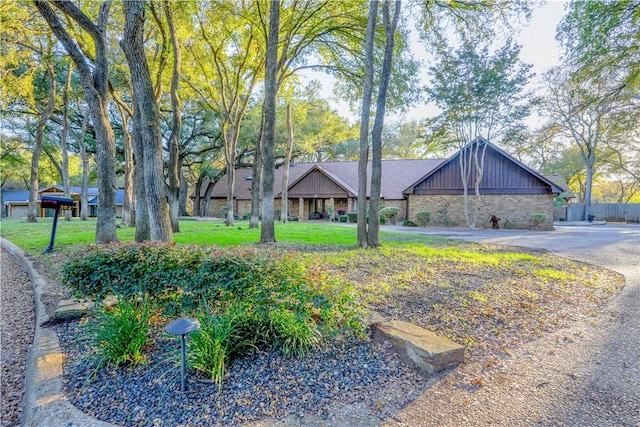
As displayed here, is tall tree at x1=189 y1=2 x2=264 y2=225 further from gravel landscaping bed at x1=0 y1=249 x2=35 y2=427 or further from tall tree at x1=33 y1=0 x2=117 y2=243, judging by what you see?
gravel landscaping bed at x1=0 y1=249 x2=35 y2=427

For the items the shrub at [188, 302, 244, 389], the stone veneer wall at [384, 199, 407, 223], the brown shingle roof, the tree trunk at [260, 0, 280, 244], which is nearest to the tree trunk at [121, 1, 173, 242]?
the tree trunk at [260, 0, 280, 244]

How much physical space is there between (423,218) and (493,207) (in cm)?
428

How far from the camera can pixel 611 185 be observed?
144 ft

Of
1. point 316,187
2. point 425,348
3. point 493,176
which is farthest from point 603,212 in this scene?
point 425,348

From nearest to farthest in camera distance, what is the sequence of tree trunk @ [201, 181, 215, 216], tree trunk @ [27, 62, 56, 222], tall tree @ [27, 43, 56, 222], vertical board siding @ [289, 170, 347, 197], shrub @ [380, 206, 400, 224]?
tall tree @ [27, 43, 56, 222] < tree trunk @ [27, 62, 56, 222] < shrub @ [380, 206, 400, 224] < vertical board siding @ [289, 170, 347, 197] < tree trunk @ [201, 181, 215, 216]

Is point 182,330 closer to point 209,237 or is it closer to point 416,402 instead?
point 416,402

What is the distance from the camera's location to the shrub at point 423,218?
2025 centimetres

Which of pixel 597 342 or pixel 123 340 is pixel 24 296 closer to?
pixel 123 340

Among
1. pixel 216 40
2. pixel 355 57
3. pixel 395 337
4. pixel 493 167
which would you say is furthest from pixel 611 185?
pixel 395 337

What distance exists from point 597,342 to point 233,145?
603 inches

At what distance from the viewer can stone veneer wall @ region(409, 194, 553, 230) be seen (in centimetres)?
1889

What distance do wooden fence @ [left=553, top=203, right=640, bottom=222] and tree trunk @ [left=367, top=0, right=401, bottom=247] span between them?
30.5 m

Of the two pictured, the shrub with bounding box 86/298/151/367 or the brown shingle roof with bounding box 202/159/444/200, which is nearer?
the shrub with bounding box 86/298/151/367

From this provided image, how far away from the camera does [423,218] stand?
20.3m
